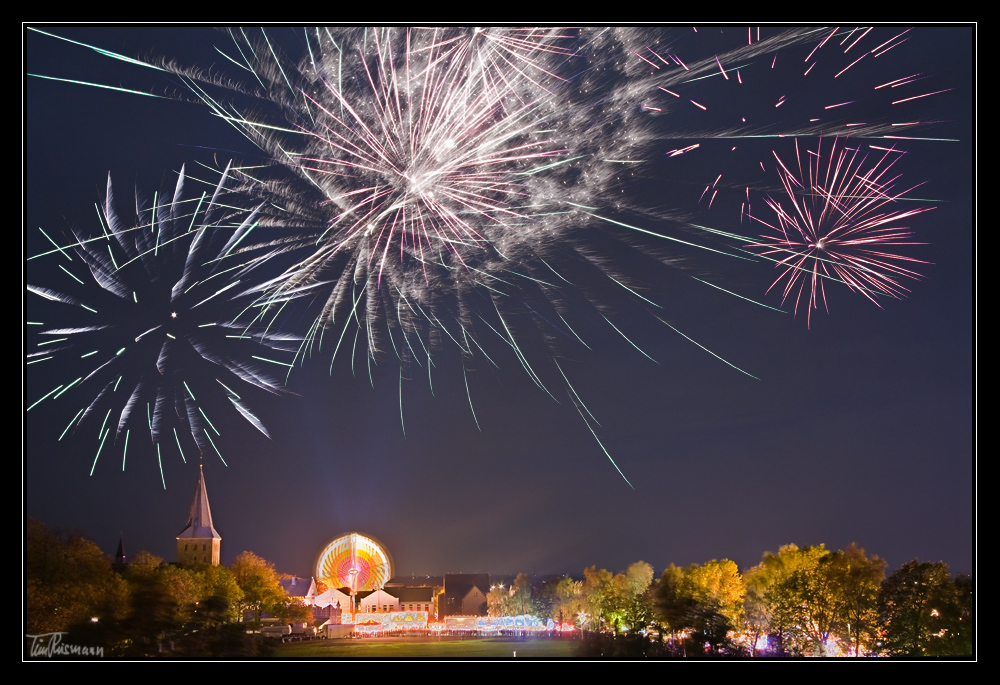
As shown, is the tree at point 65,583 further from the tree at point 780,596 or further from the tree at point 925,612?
the tree at point 925,612

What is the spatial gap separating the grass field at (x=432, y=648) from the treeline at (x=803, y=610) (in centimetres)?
242

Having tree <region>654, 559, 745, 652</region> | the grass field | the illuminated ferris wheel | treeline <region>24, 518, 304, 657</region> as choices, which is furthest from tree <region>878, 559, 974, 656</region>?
the illuminated ferris wheel

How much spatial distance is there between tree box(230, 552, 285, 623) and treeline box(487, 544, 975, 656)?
1478 cm

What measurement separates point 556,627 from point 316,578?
53.6 feet

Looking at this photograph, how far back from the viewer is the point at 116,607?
25.9 m

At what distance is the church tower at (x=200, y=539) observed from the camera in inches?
1518

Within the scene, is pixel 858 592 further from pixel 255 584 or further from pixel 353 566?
pixel 353 566

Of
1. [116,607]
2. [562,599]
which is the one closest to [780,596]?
[562,599]

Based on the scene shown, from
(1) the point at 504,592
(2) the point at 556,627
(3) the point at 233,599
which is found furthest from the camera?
(1) the point at 504,592

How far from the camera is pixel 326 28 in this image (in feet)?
75.7

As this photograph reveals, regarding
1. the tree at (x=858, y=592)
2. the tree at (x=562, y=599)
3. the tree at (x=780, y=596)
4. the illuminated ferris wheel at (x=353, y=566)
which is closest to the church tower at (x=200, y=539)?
the illuminated ferris wheel at (x=353, y=566)
